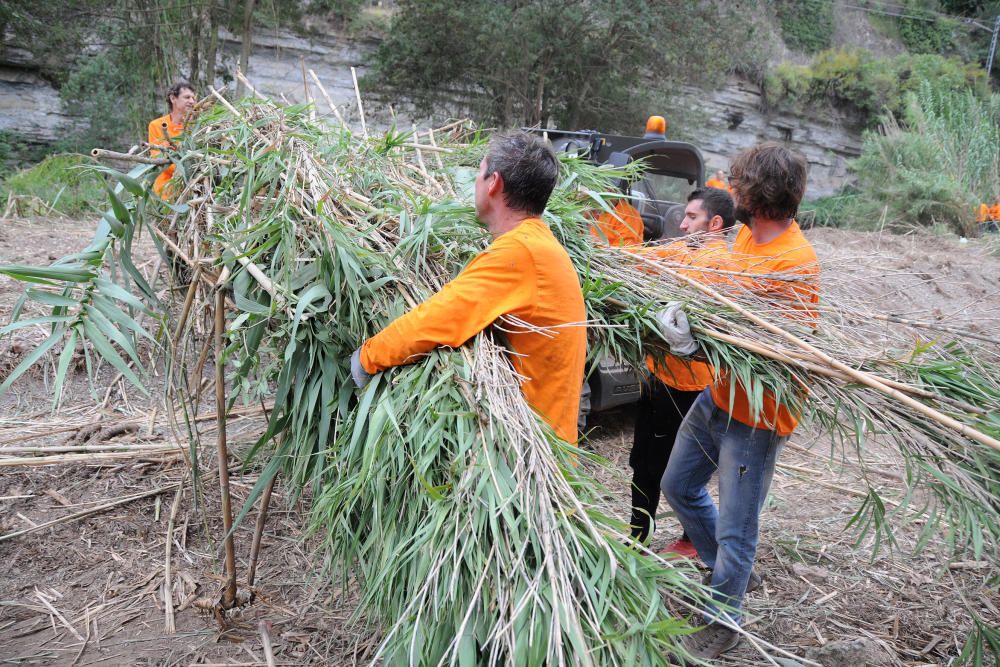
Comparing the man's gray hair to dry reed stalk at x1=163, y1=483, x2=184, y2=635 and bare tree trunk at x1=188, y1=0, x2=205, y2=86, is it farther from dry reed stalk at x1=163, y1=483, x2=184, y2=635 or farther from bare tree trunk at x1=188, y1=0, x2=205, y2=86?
bare tree trunk at x1=188, y1=0, x2=205, y2=86

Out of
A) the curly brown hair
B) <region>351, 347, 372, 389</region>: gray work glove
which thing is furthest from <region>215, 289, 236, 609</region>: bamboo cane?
the curly brown hair

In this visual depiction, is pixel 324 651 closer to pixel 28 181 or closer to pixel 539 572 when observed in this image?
pixel 539 572

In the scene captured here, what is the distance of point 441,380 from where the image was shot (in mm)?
2117

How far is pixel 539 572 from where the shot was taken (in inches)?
69.1

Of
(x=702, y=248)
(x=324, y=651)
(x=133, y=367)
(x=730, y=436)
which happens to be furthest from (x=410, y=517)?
(x=133, y=367)

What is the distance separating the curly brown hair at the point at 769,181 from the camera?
8.86 ft

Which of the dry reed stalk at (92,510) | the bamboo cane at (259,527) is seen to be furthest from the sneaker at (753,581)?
the dry reed stalk at (92,510)

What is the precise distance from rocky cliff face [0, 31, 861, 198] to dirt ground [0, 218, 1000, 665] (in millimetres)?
5178

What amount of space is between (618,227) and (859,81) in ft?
72.3

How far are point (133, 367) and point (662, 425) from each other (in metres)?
3.36

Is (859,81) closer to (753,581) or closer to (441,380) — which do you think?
(753,581)

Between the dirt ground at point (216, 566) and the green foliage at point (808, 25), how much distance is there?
22863 millimetres

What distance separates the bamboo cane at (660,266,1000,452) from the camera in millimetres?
2055

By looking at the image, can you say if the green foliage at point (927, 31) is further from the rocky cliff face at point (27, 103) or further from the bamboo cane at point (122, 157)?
the bamboo cane at point (122, 157)
